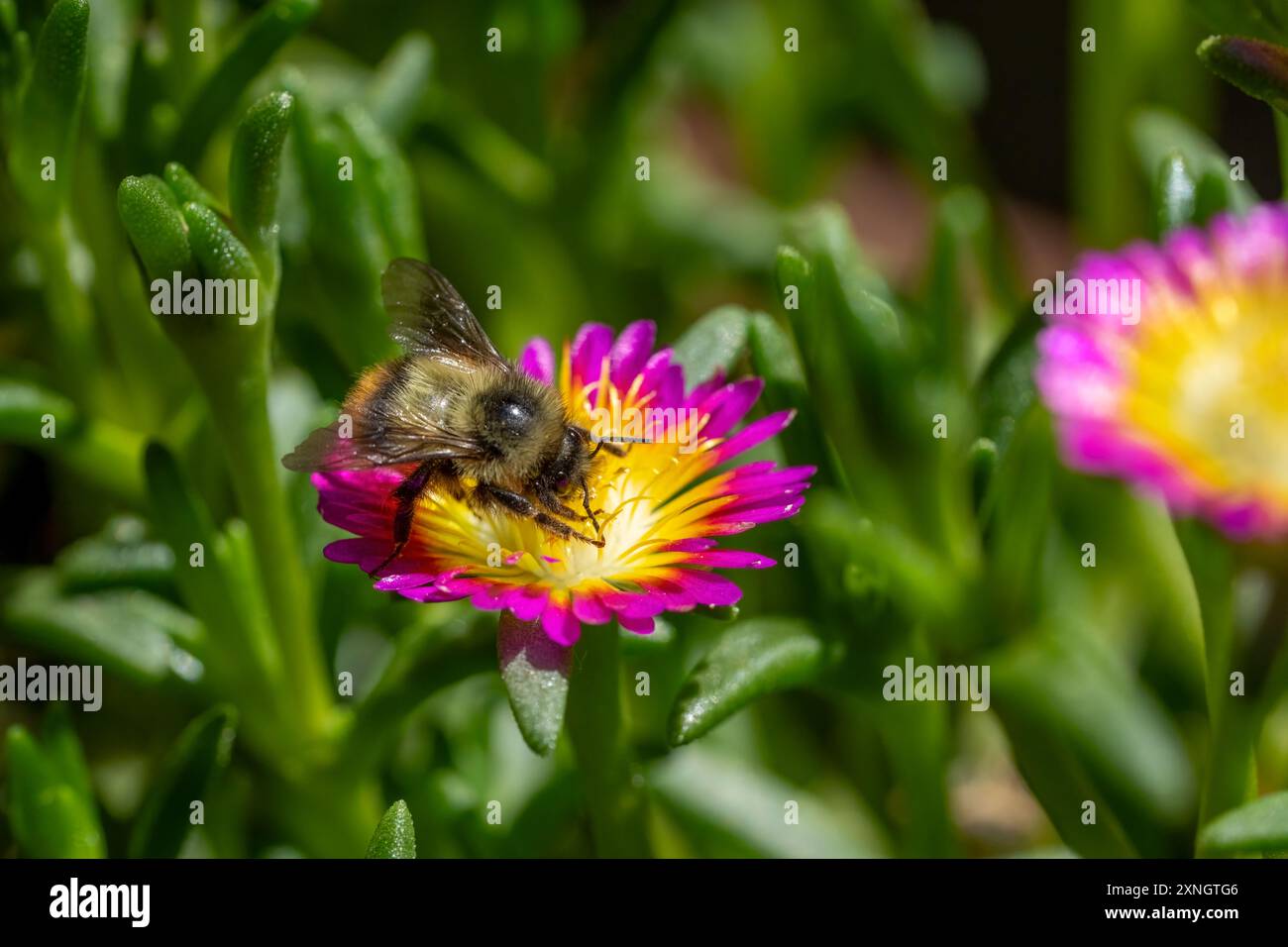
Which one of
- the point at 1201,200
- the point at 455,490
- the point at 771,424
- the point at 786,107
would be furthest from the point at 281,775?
the point at 786,107

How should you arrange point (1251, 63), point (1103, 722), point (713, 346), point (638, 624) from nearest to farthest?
point (638, 624)
point (1251, 63)
point (713, 346)
point (1103, 722)

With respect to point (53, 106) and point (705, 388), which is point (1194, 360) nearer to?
point (705, 388)

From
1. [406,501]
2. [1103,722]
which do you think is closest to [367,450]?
[406,501]

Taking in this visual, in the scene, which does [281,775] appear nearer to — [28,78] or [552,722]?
[552,722]

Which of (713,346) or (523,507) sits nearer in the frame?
(523,507)

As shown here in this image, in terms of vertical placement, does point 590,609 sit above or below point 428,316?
below

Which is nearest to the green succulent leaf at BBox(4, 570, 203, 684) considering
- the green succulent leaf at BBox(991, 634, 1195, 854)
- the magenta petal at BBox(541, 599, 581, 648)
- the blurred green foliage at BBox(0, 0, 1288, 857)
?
the blurred green foliage at BBox(0, 0, 1288, 857)

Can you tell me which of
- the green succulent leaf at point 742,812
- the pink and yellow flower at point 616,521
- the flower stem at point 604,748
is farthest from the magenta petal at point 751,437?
the green succulent leaf at point 742,812
